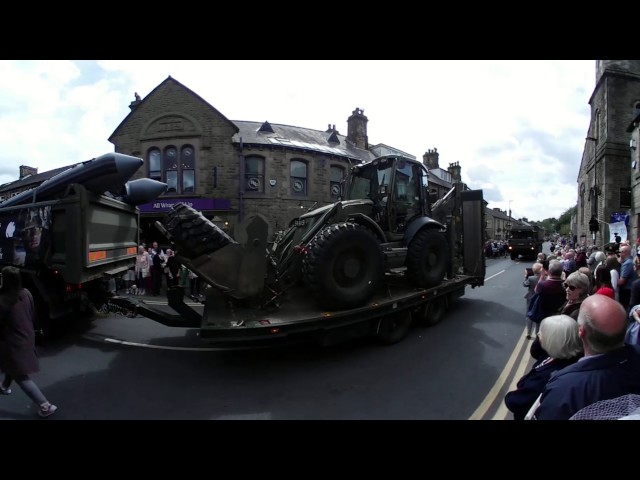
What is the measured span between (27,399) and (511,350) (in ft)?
23.0

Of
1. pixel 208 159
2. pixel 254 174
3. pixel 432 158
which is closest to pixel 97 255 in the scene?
pixel 254 174

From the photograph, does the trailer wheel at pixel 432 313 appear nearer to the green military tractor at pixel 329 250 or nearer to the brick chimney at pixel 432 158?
the green military tractor at pixel 329 250

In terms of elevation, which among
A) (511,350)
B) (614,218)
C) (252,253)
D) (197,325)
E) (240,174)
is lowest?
(511,350)

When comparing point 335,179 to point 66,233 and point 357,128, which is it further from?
point 66,233

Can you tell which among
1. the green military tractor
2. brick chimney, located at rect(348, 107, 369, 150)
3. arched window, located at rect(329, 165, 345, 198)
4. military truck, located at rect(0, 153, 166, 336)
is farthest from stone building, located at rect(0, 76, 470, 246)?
military truck, located at rect(0, 153, 166, 336)

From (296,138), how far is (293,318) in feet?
51.5

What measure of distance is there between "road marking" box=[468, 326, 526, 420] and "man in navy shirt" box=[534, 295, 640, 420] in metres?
1.80

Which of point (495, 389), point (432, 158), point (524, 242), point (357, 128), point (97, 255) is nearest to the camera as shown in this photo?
point (495, 389)

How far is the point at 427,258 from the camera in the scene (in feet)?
20.3

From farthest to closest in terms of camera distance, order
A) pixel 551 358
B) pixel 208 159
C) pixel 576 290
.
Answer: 1. pixel 208 159
2. pixel 576 290
3. pixel 551 358

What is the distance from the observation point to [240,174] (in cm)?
1564

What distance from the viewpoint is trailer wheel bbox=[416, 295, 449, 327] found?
6228mm
